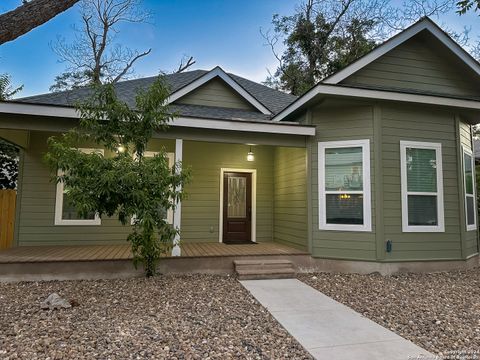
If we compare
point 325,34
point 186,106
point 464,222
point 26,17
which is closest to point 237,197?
point 186,106

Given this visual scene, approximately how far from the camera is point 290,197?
7375mm

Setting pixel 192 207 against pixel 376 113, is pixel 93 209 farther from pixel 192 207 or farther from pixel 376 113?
pixel 376 113

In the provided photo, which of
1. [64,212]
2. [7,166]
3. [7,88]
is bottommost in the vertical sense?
[64,212]

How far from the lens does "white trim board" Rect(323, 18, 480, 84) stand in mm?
6180

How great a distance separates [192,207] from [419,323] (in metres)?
5.48

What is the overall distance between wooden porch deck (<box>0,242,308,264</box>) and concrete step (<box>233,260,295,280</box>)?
0.79 ft

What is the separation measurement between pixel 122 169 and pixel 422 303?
457 cm

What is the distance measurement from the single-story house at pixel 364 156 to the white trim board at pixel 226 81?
106 cm

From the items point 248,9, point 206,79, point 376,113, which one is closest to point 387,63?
point 376,113

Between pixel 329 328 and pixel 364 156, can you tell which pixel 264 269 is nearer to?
pixel 329 328

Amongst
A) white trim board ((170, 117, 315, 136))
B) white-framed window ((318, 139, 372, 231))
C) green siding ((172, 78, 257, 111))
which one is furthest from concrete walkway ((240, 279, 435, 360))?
green siding ((172, 78, 257, 111))

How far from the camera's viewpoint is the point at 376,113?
20.0 ft

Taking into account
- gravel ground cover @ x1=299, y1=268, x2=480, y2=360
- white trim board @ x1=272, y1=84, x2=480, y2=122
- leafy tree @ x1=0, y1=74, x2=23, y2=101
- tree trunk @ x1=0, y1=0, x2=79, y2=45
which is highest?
leafy tree @ x1=0, y1=74, x2=23, y2=101

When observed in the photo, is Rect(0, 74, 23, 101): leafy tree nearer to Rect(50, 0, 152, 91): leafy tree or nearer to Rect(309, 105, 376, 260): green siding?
Rect(50, 0, 152, 91): leafy tree
